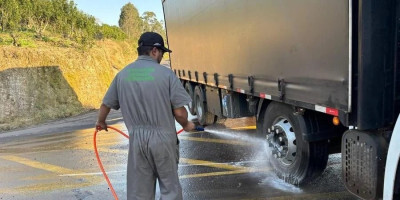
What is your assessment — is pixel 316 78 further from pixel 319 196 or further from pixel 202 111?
pixel 202 111

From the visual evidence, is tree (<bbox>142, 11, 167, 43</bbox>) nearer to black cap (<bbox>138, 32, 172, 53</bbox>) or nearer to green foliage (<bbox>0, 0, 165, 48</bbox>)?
green foliage (<bbox>0, 0, 165, 48</bbox>)

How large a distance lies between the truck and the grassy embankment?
429 inches

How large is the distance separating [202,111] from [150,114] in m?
6.07

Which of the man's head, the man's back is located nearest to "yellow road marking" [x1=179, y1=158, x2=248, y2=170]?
the man's back

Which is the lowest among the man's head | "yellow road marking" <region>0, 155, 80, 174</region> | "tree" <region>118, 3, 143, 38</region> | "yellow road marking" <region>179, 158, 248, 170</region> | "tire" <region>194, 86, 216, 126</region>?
"yellow road marking" <region>0, 155, 80, 174</region>

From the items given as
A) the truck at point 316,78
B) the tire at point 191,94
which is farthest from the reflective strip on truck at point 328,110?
the tire at point 191,94

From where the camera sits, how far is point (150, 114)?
114 inches

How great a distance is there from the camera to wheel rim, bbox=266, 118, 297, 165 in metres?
4.43

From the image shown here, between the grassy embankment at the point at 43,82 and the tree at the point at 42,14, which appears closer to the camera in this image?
A: the grassy embankment at the point at 43,82

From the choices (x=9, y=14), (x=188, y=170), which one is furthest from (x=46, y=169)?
(x=9, y=14)

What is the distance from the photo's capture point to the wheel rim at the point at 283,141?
14.5 feet

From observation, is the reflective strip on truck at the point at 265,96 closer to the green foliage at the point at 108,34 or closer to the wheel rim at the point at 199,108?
the wheel rim at the point at 199,108

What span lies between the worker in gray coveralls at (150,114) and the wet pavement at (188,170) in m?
Answer: 1.52

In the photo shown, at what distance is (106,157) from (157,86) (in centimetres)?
423
